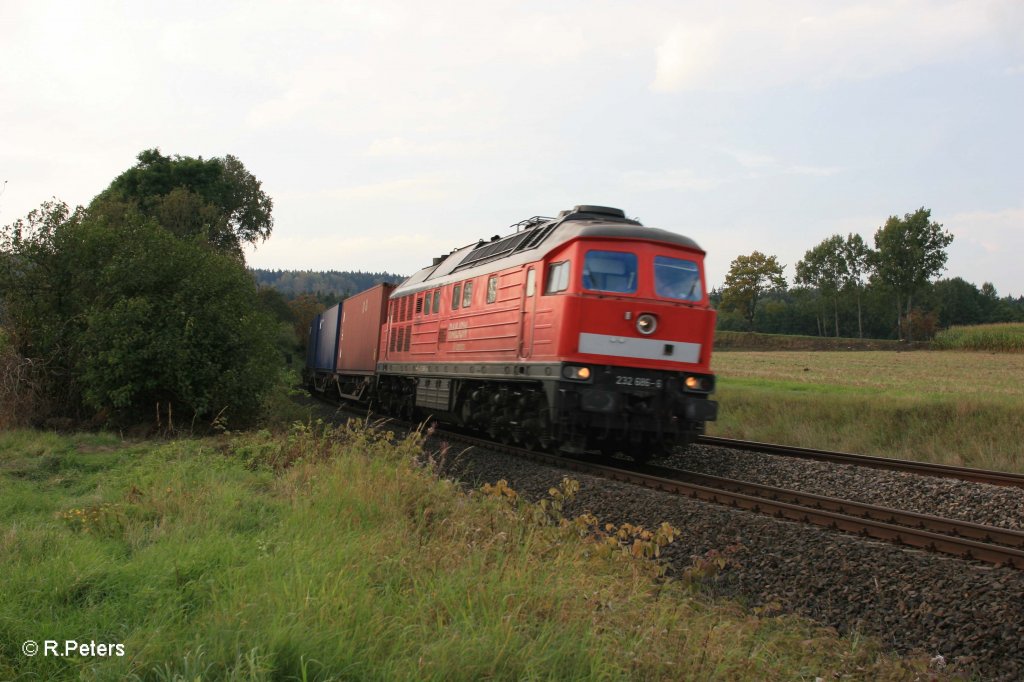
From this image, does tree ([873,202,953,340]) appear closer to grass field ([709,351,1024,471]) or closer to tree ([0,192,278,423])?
grass field ([709,351,1024,471])

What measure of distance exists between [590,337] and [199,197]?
32.1 m

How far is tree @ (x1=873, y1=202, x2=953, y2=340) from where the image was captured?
227 feet

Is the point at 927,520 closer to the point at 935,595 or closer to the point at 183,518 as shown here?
the point at 935,595

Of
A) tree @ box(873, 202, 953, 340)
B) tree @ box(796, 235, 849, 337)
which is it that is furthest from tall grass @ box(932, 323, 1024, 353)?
tree @ box(796, 235, 849, 337)

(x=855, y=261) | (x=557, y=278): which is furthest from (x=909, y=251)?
(x=557, y=278)

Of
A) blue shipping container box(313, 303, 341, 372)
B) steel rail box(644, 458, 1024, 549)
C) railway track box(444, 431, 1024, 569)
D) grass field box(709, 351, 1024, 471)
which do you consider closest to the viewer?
railway track box(444, 431, 1024, 569)

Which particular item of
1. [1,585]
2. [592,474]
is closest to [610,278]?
[592,474]

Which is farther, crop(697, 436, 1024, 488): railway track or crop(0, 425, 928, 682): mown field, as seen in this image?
crop(697, 436, 1024, 488): railway track

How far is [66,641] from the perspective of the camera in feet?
11.4

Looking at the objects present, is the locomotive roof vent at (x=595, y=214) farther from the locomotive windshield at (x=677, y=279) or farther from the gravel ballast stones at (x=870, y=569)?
the gravel ballast stones at (x=870, y=569)

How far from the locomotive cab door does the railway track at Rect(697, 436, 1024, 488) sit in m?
4.47

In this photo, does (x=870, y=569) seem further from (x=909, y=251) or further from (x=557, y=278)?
(x=909, y=251)

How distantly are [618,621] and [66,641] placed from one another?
2.74 m

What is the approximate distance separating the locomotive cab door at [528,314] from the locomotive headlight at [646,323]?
1642 millimetres
